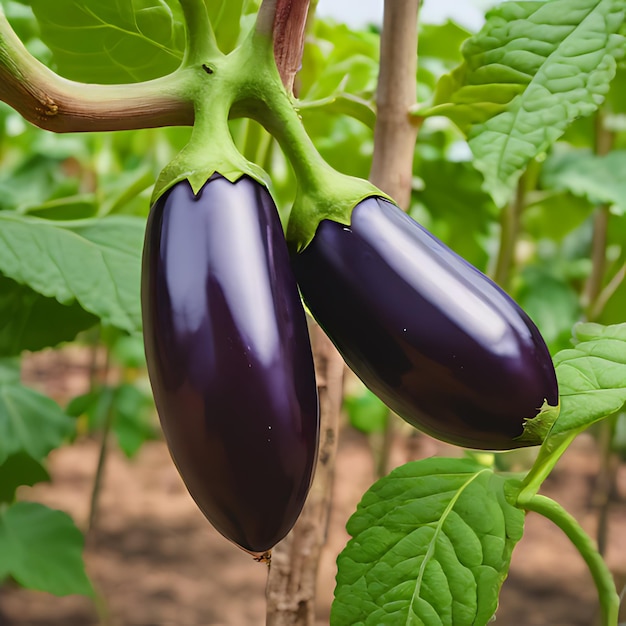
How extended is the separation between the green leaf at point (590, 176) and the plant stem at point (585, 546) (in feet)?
1.07

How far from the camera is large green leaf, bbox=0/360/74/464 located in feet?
2.10

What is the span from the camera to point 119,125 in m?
0.27

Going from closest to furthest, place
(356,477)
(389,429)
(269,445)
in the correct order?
(269,445)
(389,429)
(356,477)

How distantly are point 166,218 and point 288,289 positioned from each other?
5 cm

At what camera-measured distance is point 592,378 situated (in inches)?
12.9

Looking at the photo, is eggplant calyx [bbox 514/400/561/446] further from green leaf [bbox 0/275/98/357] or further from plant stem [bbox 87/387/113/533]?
plant stem [bbox 87/387/113/533]

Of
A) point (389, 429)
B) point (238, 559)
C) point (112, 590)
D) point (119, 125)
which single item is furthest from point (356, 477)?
point (119, 125)

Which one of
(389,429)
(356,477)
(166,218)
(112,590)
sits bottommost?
(112,590)

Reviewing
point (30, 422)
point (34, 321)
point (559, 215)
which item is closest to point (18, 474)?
point (30, 422)

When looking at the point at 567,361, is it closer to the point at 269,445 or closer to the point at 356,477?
the point at 269,445

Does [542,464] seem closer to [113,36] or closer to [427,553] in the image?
[427,553]

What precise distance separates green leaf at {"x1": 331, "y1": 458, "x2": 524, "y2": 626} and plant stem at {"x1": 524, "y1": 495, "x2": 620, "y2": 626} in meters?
0.01

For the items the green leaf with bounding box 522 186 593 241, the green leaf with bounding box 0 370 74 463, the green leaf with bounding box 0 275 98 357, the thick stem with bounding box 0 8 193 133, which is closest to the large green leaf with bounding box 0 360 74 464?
the green leaf with bounding box 0 370 74 463

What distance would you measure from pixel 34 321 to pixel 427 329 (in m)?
0.32
